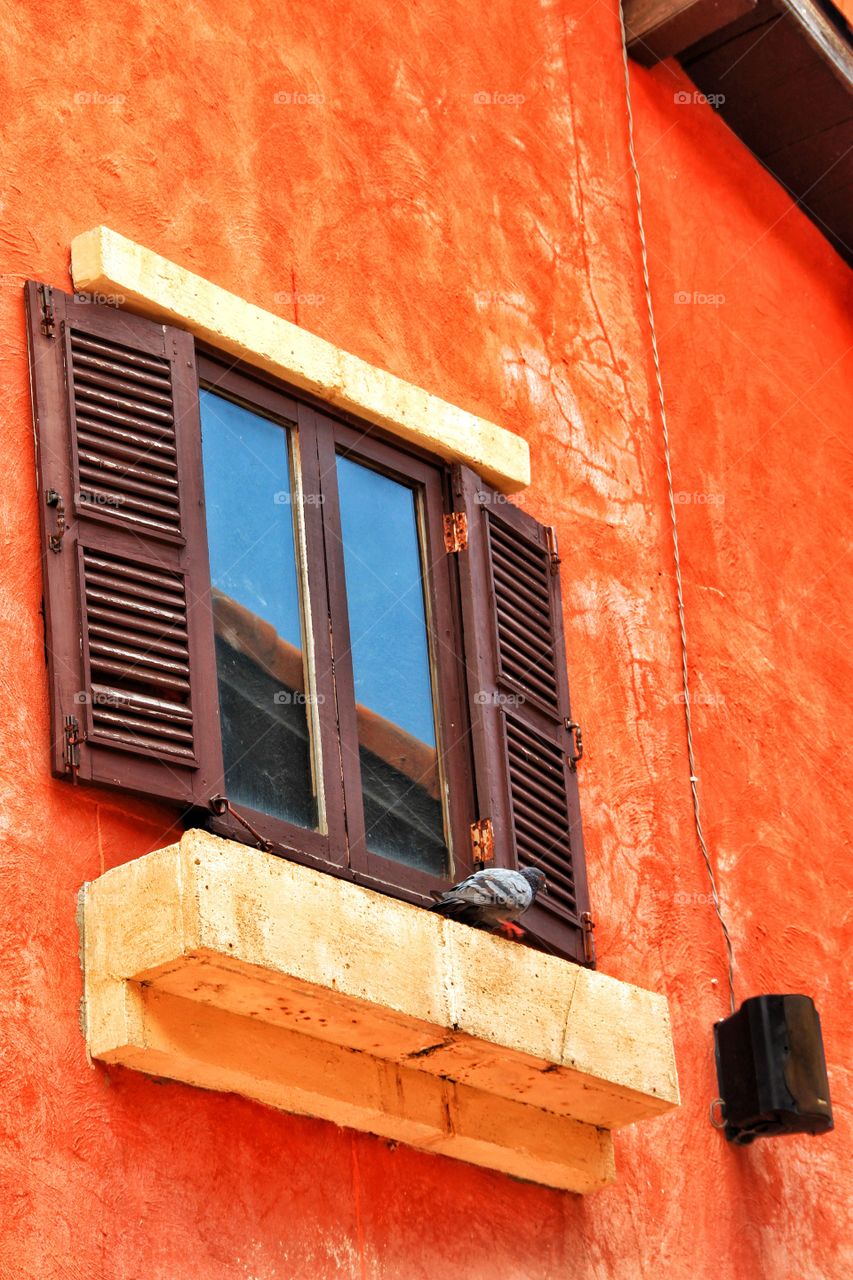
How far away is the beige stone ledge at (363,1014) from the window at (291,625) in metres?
0.38

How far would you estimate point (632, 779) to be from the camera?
7527 mm

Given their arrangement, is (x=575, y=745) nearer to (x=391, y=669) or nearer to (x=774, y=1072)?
(x=391, y=669)

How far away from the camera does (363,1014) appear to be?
5527mm

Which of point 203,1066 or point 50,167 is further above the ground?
point 50,167

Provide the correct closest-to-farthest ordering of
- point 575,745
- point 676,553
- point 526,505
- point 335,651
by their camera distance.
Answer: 1. point 335,651
2. point 575,745
3. point 526,505
4. point 676,553

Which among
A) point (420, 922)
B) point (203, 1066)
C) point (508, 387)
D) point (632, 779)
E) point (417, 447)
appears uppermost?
point (508, 387)

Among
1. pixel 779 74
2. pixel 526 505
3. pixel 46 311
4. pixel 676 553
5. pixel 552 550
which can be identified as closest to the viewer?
pixel 46 311

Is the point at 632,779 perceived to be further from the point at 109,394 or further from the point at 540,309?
the point at 109,394

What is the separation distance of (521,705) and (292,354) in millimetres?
1293

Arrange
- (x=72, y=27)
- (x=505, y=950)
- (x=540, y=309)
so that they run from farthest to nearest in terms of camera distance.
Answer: (x=540, y=309)
(x=72, y=27)
(x=505, y=950)

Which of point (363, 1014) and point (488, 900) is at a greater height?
point (488, 900)

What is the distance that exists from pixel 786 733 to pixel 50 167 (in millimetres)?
Answer: 3675

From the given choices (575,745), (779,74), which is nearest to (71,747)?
(575,745)

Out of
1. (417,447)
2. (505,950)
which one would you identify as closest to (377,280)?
(417,447)
